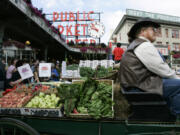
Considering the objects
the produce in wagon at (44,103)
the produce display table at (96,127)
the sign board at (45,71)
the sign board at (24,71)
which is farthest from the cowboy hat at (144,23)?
the sign board at (45,71)

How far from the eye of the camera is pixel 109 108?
230 cm

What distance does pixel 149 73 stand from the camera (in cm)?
200

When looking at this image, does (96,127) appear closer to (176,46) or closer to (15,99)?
(15,99)

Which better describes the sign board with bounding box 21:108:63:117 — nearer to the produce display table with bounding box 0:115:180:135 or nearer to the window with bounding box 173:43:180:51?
the produce display table with bounding box 0:115:180:135

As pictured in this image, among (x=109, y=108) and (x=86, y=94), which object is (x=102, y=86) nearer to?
(x=86, y=94)

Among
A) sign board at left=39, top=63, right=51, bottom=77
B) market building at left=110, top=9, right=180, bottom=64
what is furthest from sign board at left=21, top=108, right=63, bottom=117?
market building at left=110, top=9, right=180, bottom=64

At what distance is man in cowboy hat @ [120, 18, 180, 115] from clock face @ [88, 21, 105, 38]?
1575cm

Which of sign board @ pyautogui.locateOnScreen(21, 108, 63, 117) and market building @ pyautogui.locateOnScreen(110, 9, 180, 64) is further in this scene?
market building @ pyautogui.locateOnScreen(110, 9, 180, 64)

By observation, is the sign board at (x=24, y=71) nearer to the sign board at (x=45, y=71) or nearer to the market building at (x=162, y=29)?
the sign board at (x=45, y=71)

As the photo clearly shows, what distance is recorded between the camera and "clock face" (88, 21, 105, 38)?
691 inches

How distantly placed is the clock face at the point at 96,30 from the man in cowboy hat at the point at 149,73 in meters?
15.8

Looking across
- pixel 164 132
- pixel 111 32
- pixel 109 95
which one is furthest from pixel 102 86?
pixel 111 32

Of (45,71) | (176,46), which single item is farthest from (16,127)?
(176,46)

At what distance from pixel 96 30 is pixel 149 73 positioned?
1615 cm
